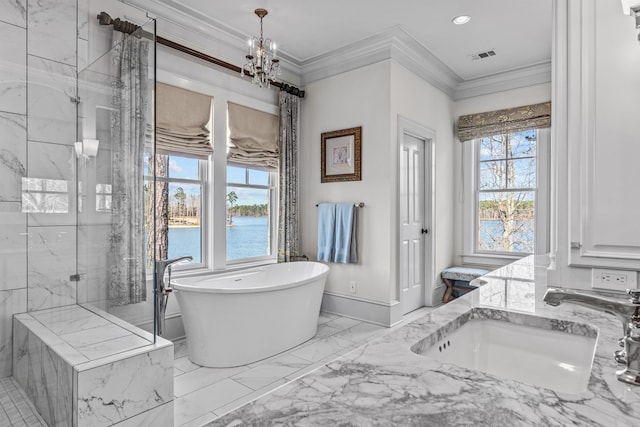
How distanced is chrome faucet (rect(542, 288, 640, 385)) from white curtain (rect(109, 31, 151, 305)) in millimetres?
1748

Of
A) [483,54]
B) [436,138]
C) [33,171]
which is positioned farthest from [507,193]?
[33,171]

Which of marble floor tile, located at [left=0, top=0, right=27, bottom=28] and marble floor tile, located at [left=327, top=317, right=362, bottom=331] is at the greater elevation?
marble floor tile, located at [left=0, top=0, right=27, bottom=28]

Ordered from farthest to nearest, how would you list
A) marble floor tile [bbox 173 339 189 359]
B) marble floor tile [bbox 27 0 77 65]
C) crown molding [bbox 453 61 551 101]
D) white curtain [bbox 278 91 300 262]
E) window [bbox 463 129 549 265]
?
window [bbox 463 129 549 265]
crown molding [bbox 453 61 551 101]
white curtain [bbox 278 91 300 262]
marble floor tile [bbox 173 339 189 359]
marble floor tile [bbox 27 0 77 65]

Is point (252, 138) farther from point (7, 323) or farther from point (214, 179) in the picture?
point (7, 323)

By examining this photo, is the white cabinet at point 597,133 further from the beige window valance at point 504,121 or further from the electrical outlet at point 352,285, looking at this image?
the beige window valance at point 504,121

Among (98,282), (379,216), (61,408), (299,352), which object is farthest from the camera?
(379,216)

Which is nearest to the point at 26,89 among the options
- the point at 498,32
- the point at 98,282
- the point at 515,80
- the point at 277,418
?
the point at 98,282

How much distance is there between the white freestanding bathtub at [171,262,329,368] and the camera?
2.67m

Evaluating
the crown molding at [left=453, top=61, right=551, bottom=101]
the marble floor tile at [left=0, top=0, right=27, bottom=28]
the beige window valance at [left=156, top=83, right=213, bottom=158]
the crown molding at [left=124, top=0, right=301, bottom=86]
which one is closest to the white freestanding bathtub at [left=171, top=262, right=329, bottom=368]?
the beige window valance at [left=156, top=83, right=213, bottom=158]

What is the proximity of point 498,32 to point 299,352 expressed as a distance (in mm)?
3469

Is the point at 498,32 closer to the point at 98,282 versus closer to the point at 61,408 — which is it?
the point at 98,282

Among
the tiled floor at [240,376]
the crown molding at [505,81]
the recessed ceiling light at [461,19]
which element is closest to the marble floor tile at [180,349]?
the tiled floor at [240,376]

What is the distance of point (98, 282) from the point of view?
80.7 inches

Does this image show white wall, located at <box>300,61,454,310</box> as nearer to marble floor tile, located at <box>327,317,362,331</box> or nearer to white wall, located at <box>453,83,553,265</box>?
marble floor tile, located at <box>327,317,362,331</box>
